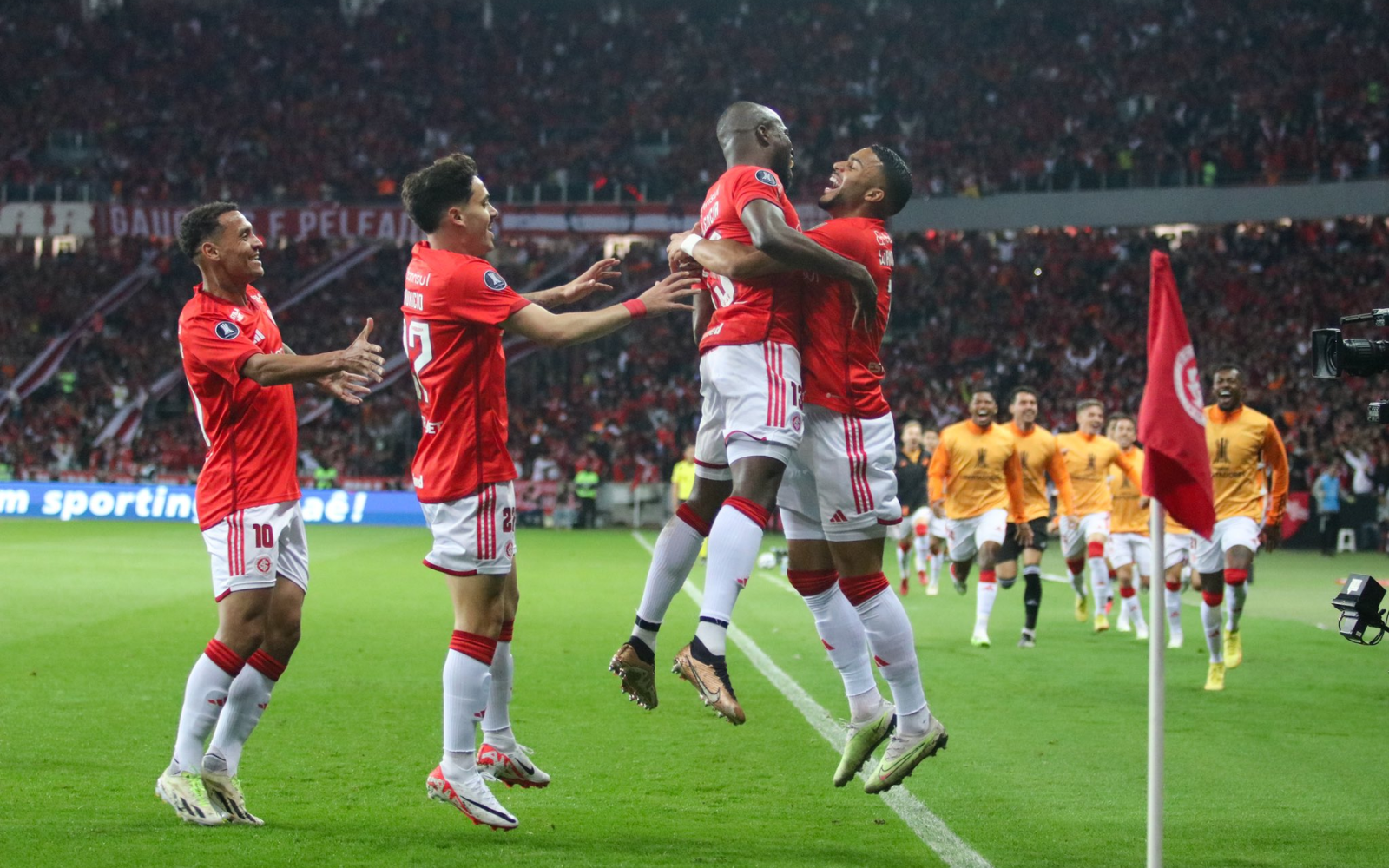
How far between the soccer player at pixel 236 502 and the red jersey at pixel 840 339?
185 centimetres

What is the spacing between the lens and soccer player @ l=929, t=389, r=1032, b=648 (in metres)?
14.5

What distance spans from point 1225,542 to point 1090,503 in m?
3.99

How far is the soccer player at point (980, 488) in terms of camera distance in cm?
1447

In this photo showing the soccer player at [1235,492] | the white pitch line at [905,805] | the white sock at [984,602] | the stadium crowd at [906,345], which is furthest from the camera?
the stadium crowd at [906,345]

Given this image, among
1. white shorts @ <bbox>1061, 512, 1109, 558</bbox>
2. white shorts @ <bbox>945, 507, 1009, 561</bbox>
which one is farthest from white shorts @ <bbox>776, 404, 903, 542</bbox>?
white shorts @ <bbox>1061, 512, 1109, 558</bbox>

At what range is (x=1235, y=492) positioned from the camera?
12.0 m

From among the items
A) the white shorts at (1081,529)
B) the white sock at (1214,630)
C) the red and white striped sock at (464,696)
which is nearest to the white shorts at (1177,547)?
the white sock at (1214,630)

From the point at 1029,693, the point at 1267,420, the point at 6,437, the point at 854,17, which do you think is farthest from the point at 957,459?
the point at 854,17

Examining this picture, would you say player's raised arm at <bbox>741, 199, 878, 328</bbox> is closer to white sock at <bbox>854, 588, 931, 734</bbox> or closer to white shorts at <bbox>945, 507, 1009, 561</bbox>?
white sock at <bbox>854, 588, 931, 734</bbox>

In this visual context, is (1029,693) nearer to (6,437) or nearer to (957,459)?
(957,459)

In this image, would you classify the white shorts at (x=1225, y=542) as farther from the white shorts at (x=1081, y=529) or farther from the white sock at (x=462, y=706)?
the white sock at (x=462, y=706)

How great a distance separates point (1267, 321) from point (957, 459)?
23.1m

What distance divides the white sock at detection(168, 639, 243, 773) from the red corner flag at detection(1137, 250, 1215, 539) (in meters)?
3.93

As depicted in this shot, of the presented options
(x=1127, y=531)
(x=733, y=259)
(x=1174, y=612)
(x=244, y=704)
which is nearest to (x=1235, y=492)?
(x=1174, y=612)
